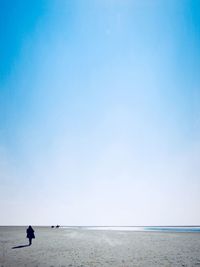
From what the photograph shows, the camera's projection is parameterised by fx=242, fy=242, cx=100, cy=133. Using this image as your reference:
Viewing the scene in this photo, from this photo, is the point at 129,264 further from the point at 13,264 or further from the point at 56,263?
the point at 13,264

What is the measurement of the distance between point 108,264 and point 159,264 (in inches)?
120

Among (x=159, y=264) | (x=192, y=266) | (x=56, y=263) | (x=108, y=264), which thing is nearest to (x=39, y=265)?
(x=56, y=263)

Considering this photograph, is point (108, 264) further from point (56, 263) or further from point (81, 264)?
point (56, 263)

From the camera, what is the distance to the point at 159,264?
14469 mm

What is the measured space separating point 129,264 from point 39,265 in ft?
17.3

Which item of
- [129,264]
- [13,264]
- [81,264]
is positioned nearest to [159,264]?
[129,264]

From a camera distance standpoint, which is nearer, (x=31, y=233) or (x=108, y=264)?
(x=108, y=264)

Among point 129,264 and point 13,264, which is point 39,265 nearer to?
point 13,264

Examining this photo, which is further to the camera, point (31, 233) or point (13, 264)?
point (31, 233)

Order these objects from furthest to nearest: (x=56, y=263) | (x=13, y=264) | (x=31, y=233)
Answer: (x=31, y=233)
(x=56, y=263)
(x=13, y=264)

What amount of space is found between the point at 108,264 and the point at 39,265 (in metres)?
4.01

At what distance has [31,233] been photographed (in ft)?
89.0

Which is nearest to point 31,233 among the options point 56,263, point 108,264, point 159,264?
point 56,263

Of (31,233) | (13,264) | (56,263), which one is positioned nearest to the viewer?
(13,264)
